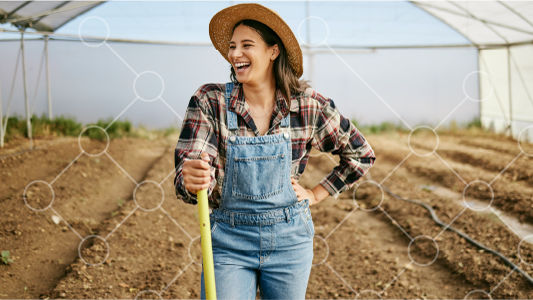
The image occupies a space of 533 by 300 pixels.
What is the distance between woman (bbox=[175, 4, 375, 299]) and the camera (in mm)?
1449

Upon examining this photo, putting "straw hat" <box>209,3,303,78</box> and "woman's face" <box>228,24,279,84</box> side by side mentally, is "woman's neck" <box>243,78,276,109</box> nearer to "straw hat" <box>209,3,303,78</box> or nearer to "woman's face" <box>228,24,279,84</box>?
"woman's face" <box>228,24,279,84</box>

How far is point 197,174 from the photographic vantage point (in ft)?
4.10

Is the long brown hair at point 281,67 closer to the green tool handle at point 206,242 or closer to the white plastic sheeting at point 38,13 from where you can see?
the green tool handle at point 206,242

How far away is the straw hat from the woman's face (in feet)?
0.16

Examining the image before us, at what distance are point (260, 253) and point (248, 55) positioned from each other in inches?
24.1

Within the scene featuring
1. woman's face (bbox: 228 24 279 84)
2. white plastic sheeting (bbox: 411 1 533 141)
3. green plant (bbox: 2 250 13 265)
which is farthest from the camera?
white plastic sheeting (bbox: 411 1 533 141)

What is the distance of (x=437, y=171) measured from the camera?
498 cm

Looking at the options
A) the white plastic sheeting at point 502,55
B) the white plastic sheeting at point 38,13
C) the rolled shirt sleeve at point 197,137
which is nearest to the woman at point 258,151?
the rolled shirt sleeve at point 197,137

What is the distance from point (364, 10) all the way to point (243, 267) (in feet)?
17.1

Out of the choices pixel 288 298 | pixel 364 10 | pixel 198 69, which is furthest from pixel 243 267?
pixel 364 10

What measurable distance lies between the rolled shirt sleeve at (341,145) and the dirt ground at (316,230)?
118 centimetres

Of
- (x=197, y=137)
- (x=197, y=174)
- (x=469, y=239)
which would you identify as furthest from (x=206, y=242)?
(x=469, y=239)

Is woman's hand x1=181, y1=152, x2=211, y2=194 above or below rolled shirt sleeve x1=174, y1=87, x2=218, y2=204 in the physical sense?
below

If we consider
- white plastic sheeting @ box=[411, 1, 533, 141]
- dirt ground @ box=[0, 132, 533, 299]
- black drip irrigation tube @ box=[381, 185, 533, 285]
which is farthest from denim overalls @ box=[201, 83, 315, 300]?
white plastic sheeting @ box=[411, 1, 533, 141]
